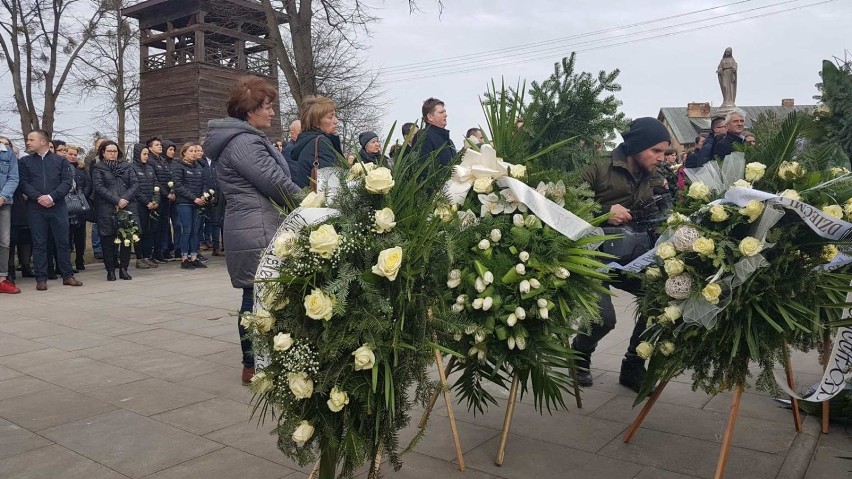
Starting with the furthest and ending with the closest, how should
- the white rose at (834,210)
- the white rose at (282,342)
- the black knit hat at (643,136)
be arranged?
the black knit hat at (643,136), the white rose at (834,210), the white rose at (282,342)

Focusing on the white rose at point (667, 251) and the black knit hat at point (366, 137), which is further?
the black knit hat at point (366, 137)

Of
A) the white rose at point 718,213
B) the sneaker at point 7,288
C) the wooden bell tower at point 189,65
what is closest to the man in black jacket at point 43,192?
the sneaker at point 7,288

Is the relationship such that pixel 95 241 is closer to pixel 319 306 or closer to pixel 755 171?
pixel 319 306

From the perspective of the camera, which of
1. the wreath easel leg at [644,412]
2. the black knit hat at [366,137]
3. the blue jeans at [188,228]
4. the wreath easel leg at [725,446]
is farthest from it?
the blue jeans at [188,228]

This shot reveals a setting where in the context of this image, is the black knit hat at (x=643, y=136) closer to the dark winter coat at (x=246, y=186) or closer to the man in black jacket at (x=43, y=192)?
the dark winter coat at (x=246, y=186)

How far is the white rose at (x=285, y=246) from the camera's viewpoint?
2.74 m

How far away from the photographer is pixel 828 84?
13.0 feet

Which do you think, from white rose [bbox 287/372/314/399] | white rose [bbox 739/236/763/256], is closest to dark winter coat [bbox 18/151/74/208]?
white rose [bbox 287/372/314/399]

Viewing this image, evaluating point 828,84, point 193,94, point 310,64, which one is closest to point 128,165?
point 310,64

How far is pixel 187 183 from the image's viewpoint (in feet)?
39.2

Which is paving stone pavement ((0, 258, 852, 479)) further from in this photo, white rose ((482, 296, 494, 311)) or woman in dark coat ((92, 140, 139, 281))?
woman in dark coat ((92, 140, 139, 281))

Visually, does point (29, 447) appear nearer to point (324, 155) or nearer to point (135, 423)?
point (135, 423)

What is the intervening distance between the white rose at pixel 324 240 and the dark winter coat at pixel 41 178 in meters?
8.15

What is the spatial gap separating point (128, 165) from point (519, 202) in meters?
8.86
